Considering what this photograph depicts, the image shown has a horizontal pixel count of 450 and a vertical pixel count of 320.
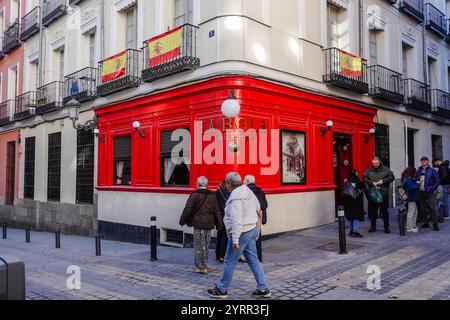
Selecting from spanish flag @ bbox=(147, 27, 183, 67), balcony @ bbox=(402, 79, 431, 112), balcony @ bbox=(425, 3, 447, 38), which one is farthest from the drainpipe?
spanish flag @ bbox=(147, 27, 183, 67)

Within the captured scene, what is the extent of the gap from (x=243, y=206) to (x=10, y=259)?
319 centimetres

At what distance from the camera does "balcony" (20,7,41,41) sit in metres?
17.9

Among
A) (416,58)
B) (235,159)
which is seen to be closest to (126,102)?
(235,159)

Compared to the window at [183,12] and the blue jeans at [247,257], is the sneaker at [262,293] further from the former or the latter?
the window at [183,12]

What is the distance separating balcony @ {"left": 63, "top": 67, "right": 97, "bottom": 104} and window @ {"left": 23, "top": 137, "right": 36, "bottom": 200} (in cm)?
403

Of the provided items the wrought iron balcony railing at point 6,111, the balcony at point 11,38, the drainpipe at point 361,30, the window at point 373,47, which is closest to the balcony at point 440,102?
the window at point 373,47

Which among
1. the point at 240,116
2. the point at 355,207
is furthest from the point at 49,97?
the point at 355,207

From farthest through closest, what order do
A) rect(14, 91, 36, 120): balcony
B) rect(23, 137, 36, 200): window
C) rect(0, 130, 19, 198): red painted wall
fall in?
rect(0, 130, 19, 198): red painted wall < rect(23, 137, 36, 200): window < rect(14, 91, 36, 120): balcony

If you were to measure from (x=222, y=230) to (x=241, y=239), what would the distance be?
8.43 feet

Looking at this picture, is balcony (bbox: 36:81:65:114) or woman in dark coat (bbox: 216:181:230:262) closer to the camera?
woman in dark coat (bbox: 216:181:230:262)

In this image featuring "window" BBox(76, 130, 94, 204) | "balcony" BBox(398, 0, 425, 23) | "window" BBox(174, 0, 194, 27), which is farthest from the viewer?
"balcony" BBox(398, 0, 425, 23)

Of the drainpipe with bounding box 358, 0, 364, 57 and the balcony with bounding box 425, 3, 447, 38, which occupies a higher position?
the balcony with bounding box 425, 3, 447, 38

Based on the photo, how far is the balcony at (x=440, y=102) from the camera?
17.3 m

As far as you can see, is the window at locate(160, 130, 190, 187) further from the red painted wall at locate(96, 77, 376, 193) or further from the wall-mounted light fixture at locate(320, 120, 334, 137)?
the wall-mounted light fixture at locate(320, 120, 334, 137)
